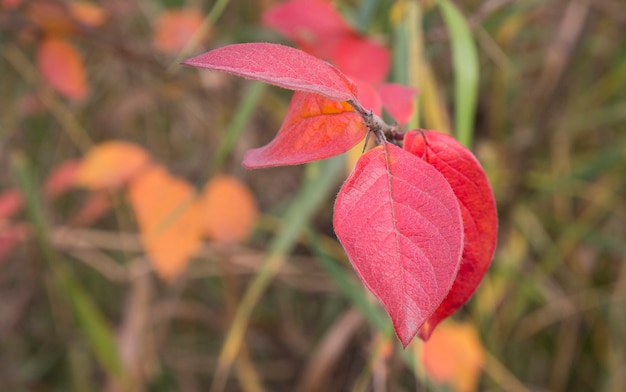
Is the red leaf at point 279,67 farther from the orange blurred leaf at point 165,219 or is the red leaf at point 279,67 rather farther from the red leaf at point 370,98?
the orange blurred leaf at point 165,219

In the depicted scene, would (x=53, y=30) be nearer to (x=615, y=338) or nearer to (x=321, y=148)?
(x=321, y=148)

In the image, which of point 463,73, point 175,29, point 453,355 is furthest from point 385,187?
point 175,29

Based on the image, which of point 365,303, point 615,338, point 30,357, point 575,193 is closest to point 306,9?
point 365,303

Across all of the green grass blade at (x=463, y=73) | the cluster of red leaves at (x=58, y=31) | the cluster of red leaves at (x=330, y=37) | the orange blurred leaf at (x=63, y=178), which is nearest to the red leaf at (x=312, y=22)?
the cluster of red leaves at (x=330, y=37)

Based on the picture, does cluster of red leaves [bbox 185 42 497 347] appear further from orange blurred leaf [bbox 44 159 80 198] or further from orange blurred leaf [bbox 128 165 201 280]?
orange blurred leaf [bbox 44 159 80 198]

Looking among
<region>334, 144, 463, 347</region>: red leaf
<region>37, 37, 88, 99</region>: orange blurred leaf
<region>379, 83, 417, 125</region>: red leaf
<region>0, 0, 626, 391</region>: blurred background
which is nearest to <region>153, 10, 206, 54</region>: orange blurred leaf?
<region>0, 0, 626, 391</region>: blurred background

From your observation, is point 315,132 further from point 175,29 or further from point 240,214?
point 175,29
